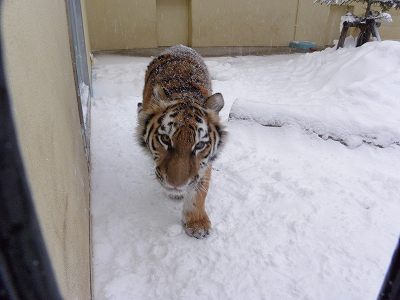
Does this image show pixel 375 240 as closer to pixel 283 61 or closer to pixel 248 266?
pixel 248 266

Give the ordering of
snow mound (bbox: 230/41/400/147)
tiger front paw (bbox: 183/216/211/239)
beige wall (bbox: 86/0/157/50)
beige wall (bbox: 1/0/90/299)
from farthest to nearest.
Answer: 1. beige wall (bbox: 86/0/157/50)
2. snow mound (bbox: 230/41/400/147)
3. tiger front paw (bbox: 183/216/211/239)
4. beige wall (bbox: 1/0/90/299)

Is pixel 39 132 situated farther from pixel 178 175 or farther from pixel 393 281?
pixel 178 175

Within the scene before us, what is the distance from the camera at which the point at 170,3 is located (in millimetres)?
7129

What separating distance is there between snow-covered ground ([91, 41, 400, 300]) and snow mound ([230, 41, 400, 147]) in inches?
0.5

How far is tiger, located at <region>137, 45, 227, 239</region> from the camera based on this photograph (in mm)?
2012

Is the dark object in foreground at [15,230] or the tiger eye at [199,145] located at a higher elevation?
the dark object in foreground at [15,230]

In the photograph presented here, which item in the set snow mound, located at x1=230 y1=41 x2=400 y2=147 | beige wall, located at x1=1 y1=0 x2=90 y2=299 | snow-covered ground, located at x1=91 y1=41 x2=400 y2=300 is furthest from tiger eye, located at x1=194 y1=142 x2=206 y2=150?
snow mound, located at x1=230 y1=41 x2=400 y2=147

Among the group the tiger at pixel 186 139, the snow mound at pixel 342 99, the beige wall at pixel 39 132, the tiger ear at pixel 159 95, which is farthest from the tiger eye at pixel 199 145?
the snow mound at pixel 342 99

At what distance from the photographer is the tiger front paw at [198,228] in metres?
2.30

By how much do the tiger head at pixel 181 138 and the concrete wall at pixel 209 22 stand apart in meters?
5.19

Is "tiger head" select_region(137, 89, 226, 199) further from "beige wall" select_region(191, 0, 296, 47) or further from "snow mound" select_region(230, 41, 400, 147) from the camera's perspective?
"beige wall" select_region(191, 0, 296, 47)

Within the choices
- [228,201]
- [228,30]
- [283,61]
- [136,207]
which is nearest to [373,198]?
[228,201]

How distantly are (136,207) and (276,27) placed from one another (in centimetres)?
619

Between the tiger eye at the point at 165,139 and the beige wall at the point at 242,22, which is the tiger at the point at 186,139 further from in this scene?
the beige wall at the point at 242,22
